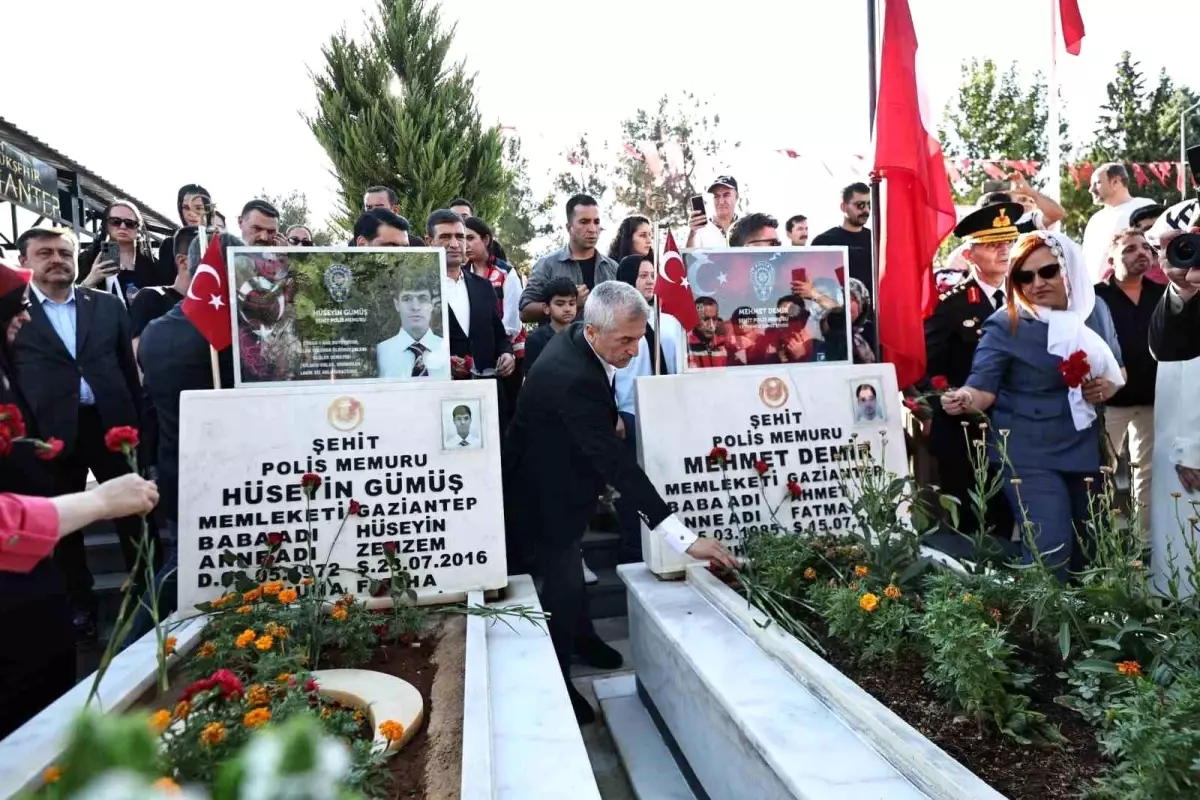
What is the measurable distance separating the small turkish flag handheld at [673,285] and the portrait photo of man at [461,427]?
3.48 feet

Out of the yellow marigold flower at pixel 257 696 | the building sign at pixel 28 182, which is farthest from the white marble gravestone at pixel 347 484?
the building sign at pixel 28 182

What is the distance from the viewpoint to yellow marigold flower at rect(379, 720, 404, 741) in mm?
1992

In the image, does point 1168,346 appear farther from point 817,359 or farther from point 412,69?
point 412,69

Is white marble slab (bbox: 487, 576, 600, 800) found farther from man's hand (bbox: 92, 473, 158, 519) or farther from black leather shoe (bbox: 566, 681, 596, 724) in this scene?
man's hand (bbox: 92, 473, 158, 519)

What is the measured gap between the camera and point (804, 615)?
3018 millimetres

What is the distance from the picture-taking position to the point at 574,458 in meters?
3.55

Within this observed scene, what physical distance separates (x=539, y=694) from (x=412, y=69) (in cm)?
1621

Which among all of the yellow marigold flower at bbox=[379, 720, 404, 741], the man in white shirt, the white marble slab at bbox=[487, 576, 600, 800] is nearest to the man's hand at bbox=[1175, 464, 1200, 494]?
the white marble slab at bbox=[487, 576, 600, 800]

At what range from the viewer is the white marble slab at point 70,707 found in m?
1.88

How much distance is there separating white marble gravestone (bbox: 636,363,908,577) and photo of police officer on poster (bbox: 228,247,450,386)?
3.43 ft

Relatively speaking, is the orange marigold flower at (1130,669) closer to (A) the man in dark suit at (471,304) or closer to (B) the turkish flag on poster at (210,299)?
(B) the turkish flag on poster at (210,299)

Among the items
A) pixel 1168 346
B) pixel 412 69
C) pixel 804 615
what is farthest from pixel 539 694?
pixel 412 69

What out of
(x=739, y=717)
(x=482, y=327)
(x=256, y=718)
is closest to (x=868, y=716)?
(x=739, y=717)

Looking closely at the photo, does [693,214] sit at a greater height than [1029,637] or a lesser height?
greater
